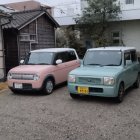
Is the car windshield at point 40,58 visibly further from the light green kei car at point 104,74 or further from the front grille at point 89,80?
the front grille at point 89,80

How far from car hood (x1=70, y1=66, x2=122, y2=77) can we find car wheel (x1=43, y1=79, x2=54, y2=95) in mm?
1573

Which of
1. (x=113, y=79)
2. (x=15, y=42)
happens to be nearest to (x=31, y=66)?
(x=113, y=79)

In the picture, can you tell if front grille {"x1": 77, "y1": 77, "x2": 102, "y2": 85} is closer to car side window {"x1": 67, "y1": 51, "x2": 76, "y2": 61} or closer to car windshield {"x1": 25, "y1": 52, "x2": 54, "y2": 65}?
car windshield {"x1": 25, "y1": 52, "x2": 54, "y2": 65}

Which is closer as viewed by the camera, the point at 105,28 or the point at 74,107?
the point at 74,107

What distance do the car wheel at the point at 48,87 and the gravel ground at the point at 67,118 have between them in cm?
27

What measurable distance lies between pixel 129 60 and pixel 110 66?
3.56 ft

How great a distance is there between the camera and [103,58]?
358 inches

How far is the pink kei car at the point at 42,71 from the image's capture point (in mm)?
9359

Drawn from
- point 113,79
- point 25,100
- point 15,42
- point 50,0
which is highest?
point 50,0

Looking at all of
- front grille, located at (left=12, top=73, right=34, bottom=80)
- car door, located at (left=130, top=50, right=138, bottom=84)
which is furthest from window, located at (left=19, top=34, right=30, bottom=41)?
car door, located at (left=130, top=50, right=138, bottom=84)

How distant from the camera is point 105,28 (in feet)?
63.0

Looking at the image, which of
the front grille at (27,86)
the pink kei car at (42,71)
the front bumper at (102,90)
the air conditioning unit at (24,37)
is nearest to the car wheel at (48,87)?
the pink kei car at (42,71)

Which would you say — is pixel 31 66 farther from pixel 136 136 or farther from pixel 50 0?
pixel 50 0

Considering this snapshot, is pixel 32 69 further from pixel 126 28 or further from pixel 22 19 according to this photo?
pixel 126 28
